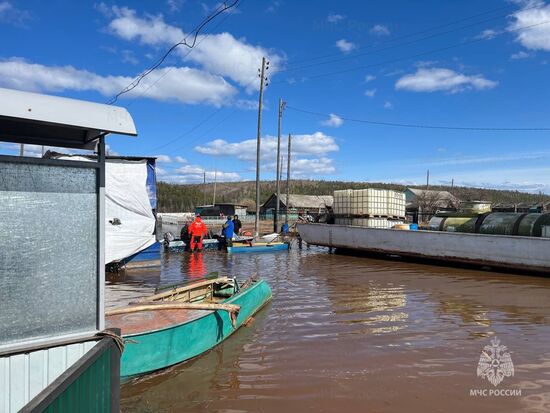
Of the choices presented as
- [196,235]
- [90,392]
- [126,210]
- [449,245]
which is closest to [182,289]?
[90,392]

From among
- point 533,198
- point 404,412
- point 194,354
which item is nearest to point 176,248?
point 194,354

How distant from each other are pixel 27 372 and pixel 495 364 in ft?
19.4

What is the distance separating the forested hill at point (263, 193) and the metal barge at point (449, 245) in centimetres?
3954

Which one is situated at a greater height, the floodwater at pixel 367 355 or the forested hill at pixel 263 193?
the forested hill at pixel 263 193

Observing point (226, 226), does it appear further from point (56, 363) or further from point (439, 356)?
point (56, 363)

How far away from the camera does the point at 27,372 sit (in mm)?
3139

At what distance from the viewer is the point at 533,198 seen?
82812mm

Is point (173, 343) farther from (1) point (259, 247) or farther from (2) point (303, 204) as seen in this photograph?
(2) point (303, 204)

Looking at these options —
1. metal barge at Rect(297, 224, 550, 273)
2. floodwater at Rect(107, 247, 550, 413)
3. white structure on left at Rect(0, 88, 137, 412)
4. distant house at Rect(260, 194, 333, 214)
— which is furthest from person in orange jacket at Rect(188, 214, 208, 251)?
distant house at Rect(260, 194, 333, 214)

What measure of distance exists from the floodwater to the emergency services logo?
0.08 metres

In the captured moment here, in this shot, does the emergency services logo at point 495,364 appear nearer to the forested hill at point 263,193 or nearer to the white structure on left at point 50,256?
the white structure on left at point 50,256

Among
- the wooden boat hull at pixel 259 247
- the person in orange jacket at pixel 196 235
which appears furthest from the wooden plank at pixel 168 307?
the person in orange jacket at pixel 196 235

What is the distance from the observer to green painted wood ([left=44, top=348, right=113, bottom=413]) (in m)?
2.64

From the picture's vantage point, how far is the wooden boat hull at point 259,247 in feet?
68.2
